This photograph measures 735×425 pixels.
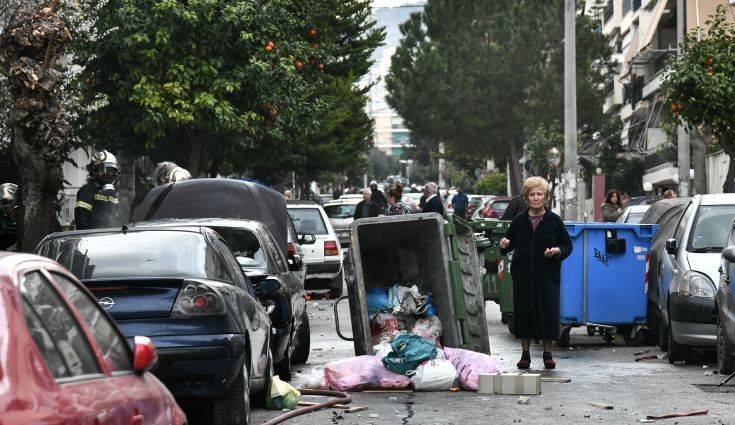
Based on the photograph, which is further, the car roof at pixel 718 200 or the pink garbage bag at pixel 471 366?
the car roof at pixel 718 200

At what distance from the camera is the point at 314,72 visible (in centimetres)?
3309

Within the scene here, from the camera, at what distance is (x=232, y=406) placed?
30.8ft

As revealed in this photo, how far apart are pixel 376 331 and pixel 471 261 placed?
1.18m

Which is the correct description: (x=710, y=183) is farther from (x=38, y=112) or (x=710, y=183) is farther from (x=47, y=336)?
(x=47, y=336)

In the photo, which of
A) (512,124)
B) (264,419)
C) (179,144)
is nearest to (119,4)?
(179,144)

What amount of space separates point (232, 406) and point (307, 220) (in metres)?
16.8

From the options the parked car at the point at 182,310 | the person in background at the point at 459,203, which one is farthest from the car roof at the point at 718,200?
the person in background at the point at 459,203

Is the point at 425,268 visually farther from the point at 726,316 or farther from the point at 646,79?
the point at 646,79

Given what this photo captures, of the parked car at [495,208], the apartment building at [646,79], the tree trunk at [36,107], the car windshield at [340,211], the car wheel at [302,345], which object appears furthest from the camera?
the apartment building at [646,79]

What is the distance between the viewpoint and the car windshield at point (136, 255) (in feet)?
32.5

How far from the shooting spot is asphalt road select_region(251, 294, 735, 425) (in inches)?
407

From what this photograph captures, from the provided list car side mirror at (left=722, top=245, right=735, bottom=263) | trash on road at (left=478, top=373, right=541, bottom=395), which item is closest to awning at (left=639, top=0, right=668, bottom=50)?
car side mirror at (left=722, top=245, right=735, bottom=263)

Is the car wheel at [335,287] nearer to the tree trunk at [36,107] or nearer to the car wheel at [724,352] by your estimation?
the tree trunk at [36,107]

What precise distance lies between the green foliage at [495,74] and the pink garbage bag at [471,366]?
49.8 meters
